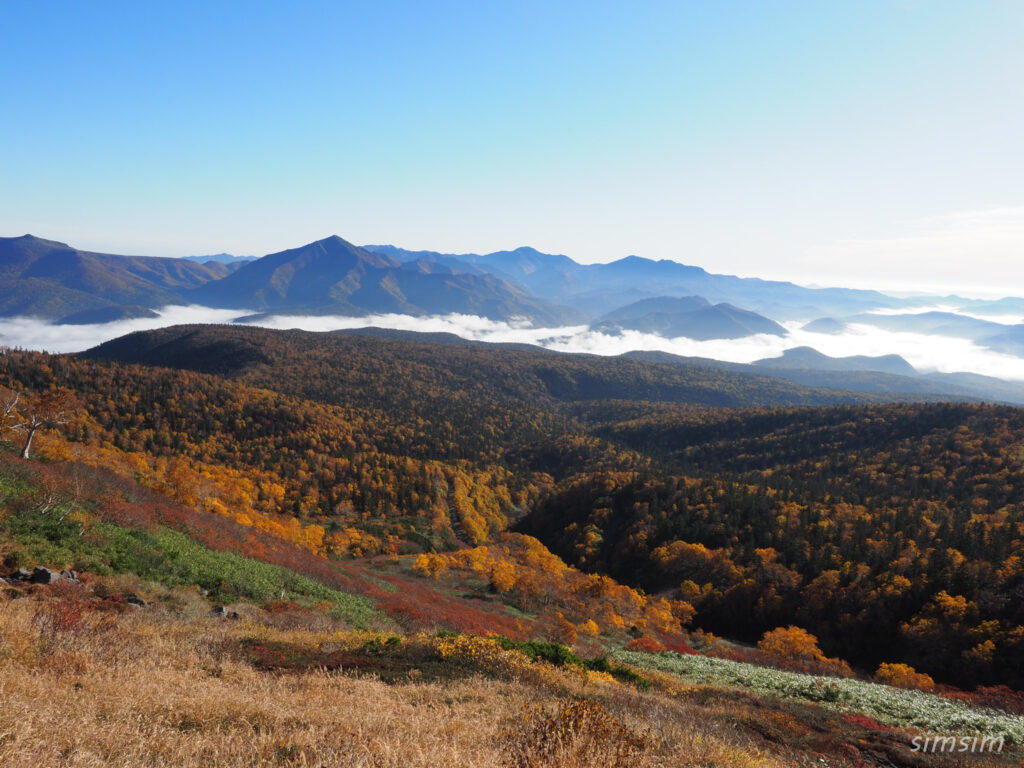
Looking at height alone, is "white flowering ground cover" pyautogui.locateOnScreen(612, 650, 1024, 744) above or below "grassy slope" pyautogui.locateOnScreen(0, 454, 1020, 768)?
below

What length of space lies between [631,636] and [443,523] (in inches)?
3164

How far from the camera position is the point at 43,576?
16.3 meters

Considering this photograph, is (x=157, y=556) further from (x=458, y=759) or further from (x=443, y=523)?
(x=443, y=523)

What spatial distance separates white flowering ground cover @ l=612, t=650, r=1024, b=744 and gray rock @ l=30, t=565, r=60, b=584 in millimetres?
28139

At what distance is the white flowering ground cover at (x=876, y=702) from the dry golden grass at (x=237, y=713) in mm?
13366

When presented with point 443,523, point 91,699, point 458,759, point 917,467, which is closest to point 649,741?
point 458,759

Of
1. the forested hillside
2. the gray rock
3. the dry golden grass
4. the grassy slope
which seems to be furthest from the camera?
the forested hillside

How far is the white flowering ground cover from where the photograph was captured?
19.1m

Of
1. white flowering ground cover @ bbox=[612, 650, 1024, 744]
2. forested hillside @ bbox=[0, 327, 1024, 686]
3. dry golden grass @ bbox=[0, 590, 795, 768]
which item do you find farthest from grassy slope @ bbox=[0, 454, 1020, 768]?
forested hillside @ bbox=[0, 327, 1024, 686]

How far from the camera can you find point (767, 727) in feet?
49.2

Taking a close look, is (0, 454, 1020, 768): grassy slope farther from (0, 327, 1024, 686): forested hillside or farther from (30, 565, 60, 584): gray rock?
(0, 327, 1024, 686): forested hillside

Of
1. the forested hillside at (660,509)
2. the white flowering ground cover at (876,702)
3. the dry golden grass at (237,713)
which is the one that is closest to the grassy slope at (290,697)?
the dry golden grass at (237,713)

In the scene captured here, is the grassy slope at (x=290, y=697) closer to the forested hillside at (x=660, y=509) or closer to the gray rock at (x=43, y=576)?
the gray rock at (x=43, y=576)

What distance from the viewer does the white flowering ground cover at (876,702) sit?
1914cm
